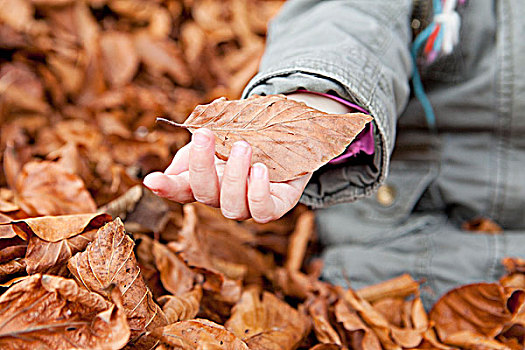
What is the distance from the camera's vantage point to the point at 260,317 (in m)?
0.72

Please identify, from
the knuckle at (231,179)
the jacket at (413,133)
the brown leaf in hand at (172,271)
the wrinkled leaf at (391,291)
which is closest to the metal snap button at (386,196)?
the jacket at (413,133)

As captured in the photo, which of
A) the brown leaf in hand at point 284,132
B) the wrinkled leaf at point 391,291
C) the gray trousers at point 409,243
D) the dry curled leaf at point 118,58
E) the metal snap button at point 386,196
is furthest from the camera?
the dry curled leaf at point 118,58

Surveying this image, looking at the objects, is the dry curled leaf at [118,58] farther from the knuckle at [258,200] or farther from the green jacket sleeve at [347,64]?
the knuckle at [258,200]

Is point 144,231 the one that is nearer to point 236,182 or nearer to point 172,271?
point 172,271

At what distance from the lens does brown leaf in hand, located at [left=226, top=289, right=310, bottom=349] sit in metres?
0.65

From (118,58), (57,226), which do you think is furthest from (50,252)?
(118,58)

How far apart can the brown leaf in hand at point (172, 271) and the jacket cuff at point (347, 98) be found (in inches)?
9.2

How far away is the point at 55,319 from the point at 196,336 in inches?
6.1

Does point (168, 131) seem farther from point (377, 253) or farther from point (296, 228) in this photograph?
point (377, 253)

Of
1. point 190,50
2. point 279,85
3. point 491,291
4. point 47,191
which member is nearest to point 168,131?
point 190,50

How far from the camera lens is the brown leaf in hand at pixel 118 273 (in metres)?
0.53

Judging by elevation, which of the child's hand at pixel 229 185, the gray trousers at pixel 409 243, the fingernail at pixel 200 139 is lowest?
the gray trousers at pixel 409 243

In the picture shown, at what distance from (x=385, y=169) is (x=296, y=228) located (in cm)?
50

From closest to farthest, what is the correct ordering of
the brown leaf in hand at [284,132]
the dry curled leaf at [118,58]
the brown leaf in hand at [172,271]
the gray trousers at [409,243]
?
the brown leaf in hand at [284,132] < the brown leaf in hand at [172,271] < the gray trousers at [409,243] < the dry curled leaf at [118,58]
